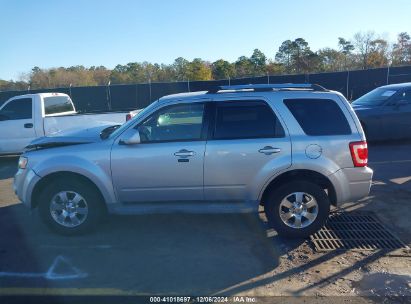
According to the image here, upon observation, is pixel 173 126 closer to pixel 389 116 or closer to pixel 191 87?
pixel 389 116

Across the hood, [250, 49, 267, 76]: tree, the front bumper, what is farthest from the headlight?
[250, 49, 267, 76]: tree

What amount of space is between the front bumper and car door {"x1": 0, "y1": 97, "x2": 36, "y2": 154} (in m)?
5.23

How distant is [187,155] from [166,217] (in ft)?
4.66

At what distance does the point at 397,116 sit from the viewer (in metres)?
10.1

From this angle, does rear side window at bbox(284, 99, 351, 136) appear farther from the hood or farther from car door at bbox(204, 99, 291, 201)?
the hood

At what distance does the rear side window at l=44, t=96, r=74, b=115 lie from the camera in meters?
10.3

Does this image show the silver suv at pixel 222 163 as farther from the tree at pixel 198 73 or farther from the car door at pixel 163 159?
the tree at pixel 198 73

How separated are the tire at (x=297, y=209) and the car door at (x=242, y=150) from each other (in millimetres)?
261

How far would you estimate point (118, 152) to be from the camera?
4922 mm

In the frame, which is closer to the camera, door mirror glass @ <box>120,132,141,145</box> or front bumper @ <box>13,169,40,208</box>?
door mirror glass @ <box>120,132,141,145</box>

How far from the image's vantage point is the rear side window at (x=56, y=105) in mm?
10328

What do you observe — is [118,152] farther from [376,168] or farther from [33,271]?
[376,168]

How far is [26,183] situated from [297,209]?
350 cm

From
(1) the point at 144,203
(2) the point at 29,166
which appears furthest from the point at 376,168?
(2) the point at 29,166
